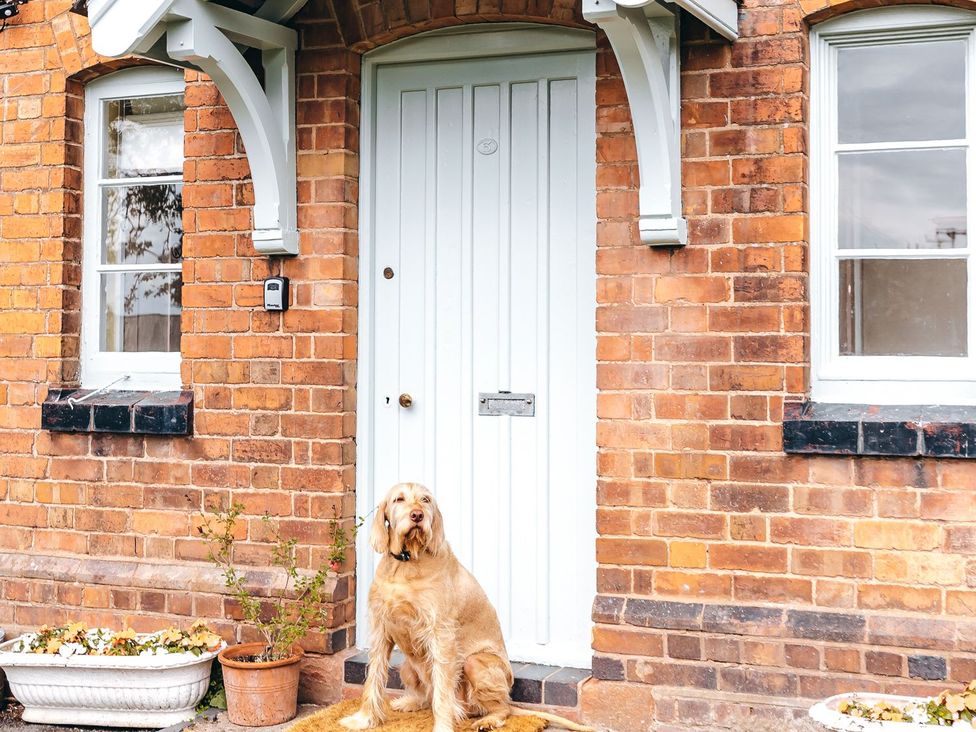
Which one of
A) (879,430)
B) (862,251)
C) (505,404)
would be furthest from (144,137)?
(879,430)

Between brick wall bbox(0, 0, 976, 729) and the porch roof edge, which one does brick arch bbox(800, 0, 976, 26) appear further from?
the porch roof edge

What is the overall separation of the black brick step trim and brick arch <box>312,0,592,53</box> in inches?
108

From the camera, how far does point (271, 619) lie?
17.4 feet

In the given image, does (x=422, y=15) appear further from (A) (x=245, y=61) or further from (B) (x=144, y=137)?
(B) (x=144, y=137)

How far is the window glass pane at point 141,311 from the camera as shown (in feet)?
19.2

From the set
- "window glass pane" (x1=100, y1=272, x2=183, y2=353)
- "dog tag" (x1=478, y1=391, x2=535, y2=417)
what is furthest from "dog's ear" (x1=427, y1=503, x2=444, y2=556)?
"window glass pane" (x1=100, y1=272, x2=183, y2=353)

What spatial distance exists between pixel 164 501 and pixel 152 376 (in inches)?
25.1

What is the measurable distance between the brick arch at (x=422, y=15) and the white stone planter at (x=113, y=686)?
111 inches

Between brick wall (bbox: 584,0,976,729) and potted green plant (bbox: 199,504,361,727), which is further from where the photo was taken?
potted green plant (bbox: 199,504,361,727)

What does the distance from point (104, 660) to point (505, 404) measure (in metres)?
2.04

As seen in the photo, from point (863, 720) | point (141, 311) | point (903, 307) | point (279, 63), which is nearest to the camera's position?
point (863, 720)

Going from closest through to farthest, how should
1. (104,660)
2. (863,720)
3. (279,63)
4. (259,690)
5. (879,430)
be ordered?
(863,720)
(879,430)
(259,690)
(104,660)
(279,63)

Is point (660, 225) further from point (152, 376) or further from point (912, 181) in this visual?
point (152, 376)

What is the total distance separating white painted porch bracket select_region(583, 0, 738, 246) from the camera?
4.44 metres
